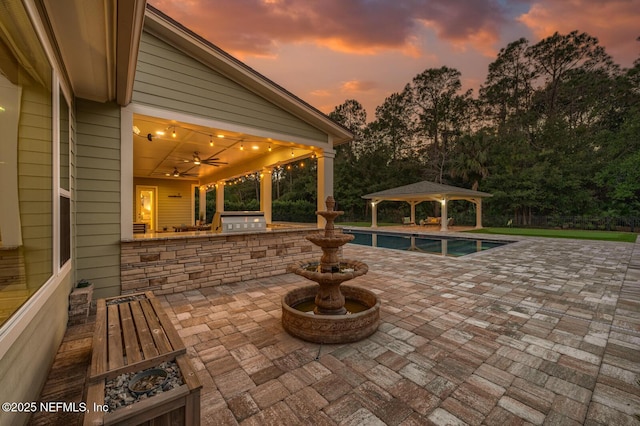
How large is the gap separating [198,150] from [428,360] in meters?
8.61

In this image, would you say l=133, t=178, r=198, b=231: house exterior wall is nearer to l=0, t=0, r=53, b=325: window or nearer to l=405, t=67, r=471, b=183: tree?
l=0, t=0, r=53, b=325: window

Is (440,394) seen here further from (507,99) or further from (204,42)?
(507,99)

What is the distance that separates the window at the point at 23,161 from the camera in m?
1.55

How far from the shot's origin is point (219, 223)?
5.98 meters

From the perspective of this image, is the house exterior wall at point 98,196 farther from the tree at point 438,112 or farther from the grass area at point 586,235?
the tree at point 438,112

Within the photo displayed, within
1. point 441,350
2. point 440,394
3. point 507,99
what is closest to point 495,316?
point 441,350

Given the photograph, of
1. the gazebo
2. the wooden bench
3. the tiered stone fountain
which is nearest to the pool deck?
the tiered stone fountain

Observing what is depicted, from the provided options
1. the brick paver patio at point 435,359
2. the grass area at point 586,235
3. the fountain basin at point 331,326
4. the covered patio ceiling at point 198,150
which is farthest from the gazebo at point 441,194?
the fountain basin at point 331,326

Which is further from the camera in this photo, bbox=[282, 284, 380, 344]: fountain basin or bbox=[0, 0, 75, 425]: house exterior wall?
bbox=[282, 284, 380, 344]: fountain basin

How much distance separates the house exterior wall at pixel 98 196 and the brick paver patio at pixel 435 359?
44.7 inches

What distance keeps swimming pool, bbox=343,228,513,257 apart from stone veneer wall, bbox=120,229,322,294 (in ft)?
16.1

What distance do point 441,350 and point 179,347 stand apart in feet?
8.56

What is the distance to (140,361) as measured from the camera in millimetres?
1626

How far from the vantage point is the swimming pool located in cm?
1056
